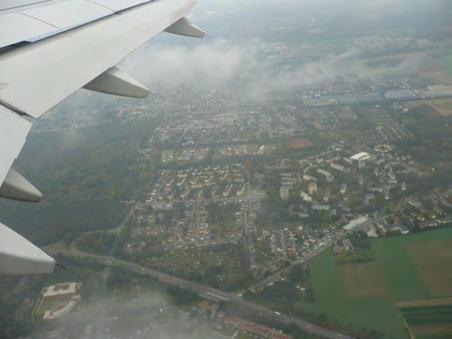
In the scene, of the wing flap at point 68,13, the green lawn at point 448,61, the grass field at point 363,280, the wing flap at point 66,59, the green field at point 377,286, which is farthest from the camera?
the green lawn at point 448,61

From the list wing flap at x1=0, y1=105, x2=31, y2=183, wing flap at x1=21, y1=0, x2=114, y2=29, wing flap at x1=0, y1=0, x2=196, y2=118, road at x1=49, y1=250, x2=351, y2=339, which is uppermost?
wing flap at x1=21, y1=0, x2=114, y2=29

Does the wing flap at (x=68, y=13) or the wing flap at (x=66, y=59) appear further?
the wing flap at (x=68, y=13)

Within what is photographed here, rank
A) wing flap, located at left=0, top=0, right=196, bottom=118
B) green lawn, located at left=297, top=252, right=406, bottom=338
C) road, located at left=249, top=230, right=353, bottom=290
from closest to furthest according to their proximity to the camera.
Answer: wing flap, located at left=0, top=0, right=196, bottom=118, green lawn, located at left=297, top=252, right=406, bottom=338, road, located at left=249, top=230, right=353, bottom=290

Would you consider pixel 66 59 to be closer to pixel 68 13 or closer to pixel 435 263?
pixel 68 13

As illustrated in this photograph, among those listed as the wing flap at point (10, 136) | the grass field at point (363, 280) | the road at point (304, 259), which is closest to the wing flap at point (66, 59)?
the wing flap at point (10, 136)

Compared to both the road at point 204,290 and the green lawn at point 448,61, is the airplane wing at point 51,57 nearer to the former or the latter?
the road at point 204,290

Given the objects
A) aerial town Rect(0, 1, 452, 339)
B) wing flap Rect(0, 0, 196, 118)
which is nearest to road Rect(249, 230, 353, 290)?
aerial town Rect(0, 1, 452, 339)

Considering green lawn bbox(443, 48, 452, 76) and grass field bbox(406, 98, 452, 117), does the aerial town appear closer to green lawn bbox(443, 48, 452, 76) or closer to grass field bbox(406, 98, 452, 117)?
grass field bbox(406, 98, 452, 117)
